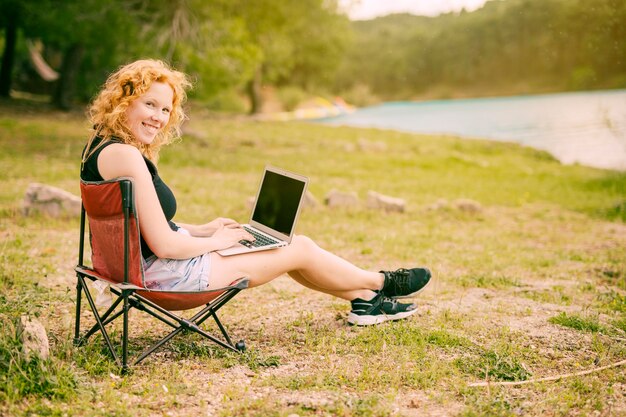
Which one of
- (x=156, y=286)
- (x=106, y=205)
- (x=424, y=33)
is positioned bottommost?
(x=156, y=286)

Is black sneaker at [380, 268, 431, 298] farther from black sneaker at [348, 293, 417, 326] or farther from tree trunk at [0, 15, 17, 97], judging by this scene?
tree trunk at [0, 15, 17, 97]

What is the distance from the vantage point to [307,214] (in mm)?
8383

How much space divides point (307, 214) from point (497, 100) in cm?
4515

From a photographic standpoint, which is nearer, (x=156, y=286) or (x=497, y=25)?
(x=156, y=286)

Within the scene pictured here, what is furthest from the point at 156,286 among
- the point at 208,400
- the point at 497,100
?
the point at 497,100

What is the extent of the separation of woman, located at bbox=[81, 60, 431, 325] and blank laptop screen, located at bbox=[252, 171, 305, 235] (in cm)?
15

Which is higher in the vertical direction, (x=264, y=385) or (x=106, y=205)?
(x=106, y=205)

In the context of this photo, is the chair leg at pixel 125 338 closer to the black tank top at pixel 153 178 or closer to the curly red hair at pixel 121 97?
the black tank top at pixel 153 178

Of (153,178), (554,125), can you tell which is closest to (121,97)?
(153,178)

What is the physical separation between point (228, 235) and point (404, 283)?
1.27 m

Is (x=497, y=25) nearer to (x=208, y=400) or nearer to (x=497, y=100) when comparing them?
(x=497, y=100)

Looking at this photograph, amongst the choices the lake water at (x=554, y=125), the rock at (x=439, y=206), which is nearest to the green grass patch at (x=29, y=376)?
the rock at (x=439, y=206)

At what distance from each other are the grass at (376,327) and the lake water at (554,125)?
15.5 feet

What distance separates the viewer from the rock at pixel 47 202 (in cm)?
724
